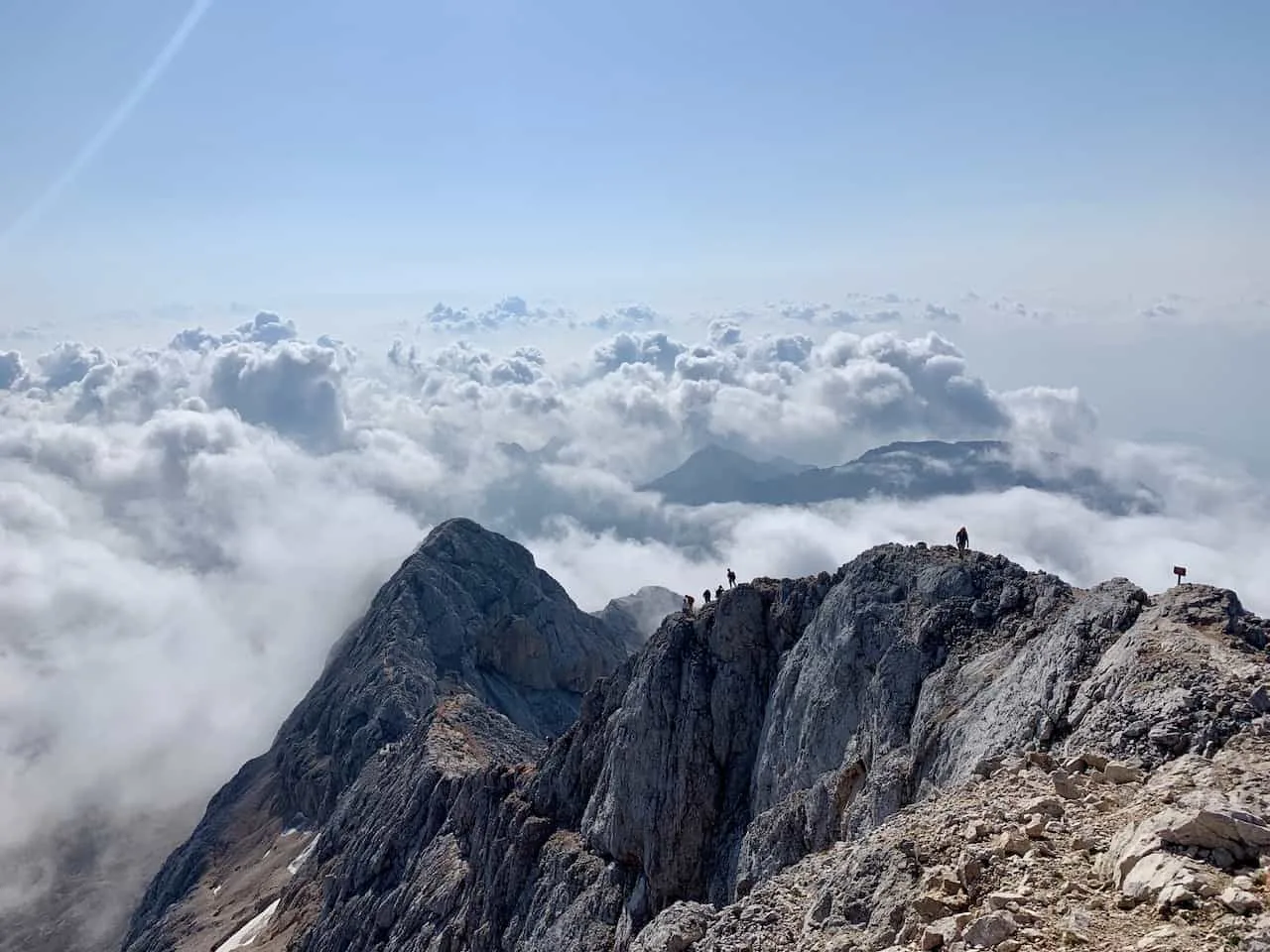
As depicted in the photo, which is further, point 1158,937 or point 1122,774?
point 1122,774

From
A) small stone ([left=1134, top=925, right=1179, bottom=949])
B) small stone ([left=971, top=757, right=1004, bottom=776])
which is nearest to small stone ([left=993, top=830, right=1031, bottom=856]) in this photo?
small stone ([left=1134, top=925, right=1179, bottom=949])

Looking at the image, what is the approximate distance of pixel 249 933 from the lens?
109250 mm

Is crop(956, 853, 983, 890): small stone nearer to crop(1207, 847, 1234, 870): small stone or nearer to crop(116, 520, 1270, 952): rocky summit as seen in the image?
crop(116, 520, 1270, 952): rocky summit

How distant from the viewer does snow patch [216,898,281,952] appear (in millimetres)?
107000

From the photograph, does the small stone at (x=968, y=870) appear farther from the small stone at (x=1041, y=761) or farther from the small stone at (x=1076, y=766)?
the small stone at (x=1041, y=761)

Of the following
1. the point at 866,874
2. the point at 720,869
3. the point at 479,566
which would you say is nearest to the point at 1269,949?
the point at 866,874

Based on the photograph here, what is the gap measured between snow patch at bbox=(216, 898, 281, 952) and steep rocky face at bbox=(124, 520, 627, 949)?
248 inches

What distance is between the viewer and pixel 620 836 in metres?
60.2

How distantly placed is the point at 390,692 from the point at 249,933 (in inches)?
1469

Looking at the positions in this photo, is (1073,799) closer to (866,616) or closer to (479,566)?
(866,616)

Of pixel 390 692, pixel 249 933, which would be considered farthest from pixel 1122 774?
pixel 390 692

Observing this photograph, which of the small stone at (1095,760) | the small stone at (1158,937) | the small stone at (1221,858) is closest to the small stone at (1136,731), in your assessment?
the small stone at (1095,760)

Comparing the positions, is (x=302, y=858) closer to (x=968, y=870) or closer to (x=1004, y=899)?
(x=968, y=870)

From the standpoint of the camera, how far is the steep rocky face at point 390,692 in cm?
13412
